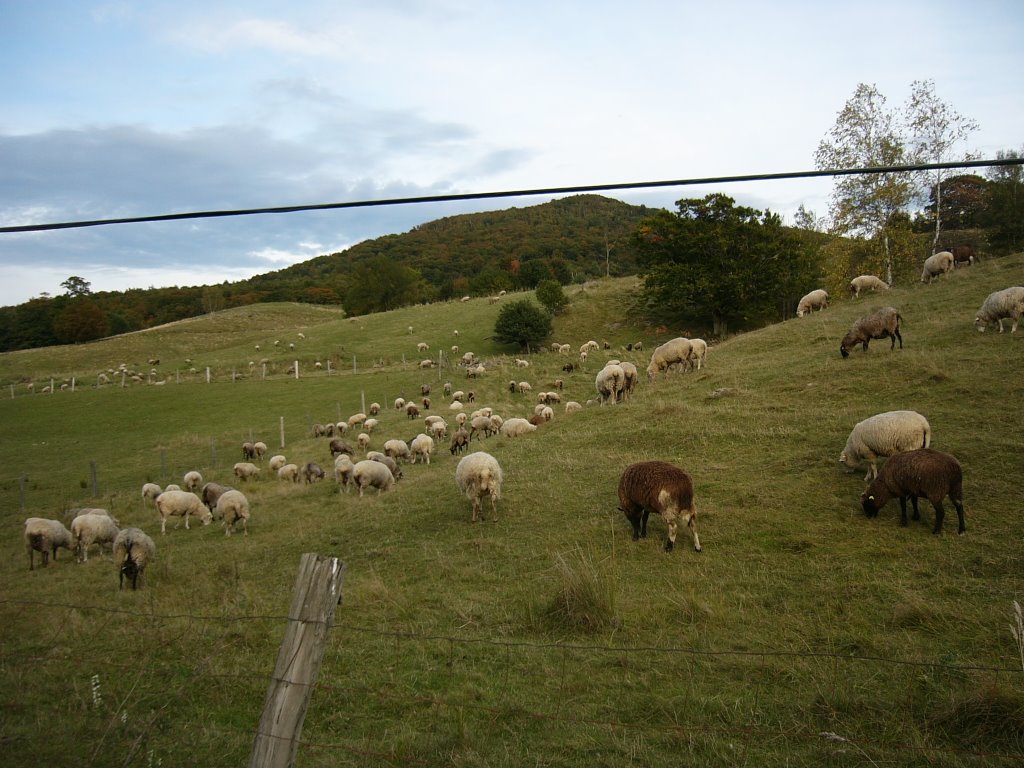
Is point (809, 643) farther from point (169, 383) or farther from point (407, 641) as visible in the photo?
point (169, 383)

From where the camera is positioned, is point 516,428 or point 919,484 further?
point 516,428

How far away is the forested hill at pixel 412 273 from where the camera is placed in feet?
278

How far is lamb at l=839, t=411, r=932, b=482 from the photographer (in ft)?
37.3

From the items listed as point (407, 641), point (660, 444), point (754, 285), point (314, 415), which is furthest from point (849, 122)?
point (407, 641)

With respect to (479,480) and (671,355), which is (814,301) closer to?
(671,355)

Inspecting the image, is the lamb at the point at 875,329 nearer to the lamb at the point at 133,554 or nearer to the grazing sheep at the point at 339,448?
the grazing sheep at the point at 339,448

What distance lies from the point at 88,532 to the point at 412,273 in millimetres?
Answer: 76662

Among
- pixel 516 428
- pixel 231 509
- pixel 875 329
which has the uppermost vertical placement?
pixel 875 329

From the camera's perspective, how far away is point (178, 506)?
17141 millimetres

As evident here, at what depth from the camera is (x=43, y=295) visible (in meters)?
97.8

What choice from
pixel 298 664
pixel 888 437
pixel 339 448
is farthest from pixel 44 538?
pixel 888 437

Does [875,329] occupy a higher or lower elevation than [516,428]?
higher

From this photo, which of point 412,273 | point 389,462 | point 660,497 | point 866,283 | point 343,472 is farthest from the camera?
point 412,273

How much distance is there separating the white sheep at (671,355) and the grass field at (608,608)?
3.38 metres
